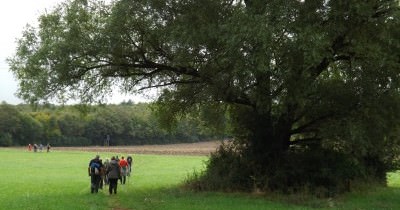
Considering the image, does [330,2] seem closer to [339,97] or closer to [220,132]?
[339,97]

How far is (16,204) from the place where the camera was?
1980 cm

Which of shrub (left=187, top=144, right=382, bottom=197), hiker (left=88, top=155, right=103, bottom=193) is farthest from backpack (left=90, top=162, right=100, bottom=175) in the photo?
shrub (left=187, top=144, right=382, bottom=197)

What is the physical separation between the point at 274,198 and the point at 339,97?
5.11 m

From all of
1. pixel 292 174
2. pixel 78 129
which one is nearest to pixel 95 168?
pixel 292 174

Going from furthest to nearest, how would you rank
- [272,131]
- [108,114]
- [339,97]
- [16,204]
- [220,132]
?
[108,114] → [220,132] → [272,131] → [339,97] → [16,204]

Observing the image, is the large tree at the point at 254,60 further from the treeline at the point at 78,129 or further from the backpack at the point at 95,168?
the treeline at the point at 78,129

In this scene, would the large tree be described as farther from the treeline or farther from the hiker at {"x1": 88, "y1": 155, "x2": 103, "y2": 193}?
the treeline

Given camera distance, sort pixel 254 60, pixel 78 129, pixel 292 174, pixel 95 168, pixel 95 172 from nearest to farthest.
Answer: pixel 254 60
pixel 292 174
pixel 95 168
pixel 95 172
pixel 78 129

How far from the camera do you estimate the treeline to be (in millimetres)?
115688

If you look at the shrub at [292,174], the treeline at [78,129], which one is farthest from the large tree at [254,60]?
the treeline at [78,129]

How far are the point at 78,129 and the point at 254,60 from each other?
116 meters

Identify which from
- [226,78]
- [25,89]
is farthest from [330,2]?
[25,89]

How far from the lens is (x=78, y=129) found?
12888 centimetres

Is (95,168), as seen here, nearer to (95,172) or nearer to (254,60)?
(95,172)
